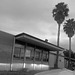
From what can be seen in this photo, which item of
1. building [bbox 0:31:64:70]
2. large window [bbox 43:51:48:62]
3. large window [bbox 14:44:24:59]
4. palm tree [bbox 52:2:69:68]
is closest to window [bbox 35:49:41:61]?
building [bbox 0:31:64:70]

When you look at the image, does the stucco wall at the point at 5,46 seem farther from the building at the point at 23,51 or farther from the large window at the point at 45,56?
the large window at the point at 45,56

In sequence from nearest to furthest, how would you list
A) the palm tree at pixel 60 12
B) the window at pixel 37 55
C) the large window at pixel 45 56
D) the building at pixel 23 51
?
the building at pixel 23 51 < the window at pixel 37 55 < the large window at pixel 45 56 < the palm tree at pixel 60 12

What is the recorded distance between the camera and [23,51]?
1788 centimetres

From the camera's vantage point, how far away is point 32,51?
19.8 metres

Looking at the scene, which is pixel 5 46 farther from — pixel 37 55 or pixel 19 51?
pixel 37 55

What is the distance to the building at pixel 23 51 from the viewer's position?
49.1ft

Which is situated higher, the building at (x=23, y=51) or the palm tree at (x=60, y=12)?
the palm tree at (x=60, y=12)

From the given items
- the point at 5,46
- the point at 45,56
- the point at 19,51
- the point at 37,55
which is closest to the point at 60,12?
the point at 45,56

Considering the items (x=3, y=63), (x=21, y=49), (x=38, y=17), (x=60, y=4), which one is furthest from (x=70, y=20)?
(x=3, y=63)

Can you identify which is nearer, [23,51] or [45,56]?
[23,51]

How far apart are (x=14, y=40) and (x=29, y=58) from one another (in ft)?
13.3

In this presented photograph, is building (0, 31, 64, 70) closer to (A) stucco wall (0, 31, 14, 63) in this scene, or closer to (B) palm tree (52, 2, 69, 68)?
(A) stucco wall (0, 31, 14, 63)

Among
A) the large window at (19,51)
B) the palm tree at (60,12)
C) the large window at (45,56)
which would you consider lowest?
the large window at (45,56)

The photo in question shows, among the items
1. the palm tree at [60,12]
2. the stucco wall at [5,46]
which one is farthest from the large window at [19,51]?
the palm tree at [60,12]
